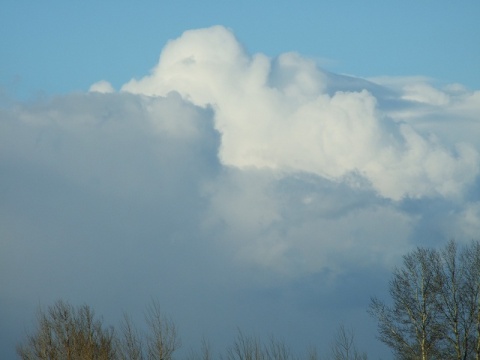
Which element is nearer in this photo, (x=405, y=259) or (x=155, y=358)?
(x=155, y=358)

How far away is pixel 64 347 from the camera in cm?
4122

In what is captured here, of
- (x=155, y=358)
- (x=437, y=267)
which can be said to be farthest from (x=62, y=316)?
(x=437, y=267)

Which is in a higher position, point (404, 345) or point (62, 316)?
point (62, 316)

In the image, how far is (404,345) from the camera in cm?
3684

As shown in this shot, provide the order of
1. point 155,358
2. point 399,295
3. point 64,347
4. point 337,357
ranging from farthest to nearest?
point 64,347
point 399,295
point 155,358
point 337,357

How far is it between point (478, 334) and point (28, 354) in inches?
1141

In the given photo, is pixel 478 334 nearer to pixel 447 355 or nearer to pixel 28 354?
pixel 447 355

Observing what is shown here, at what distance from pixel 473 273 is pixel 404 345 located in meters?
6.56

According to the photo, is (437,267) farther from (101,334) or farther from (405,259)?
(101,334)

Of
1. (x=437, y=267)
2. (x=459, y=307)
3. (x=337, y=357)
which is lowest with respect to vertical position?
(x=337, y=357)

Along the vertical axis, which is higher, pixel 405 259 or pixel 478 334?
pixel 405 259

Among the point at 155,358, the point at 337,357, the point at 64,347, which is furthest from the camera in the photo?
the point at 64,347

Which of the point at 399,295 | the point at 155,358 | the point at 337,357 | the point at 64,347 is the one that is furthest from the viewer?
the point at 64,347

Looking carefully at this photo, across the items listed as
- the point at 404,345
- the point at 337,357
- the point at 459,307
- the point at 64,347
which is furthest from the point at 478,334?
the point at 64,347
